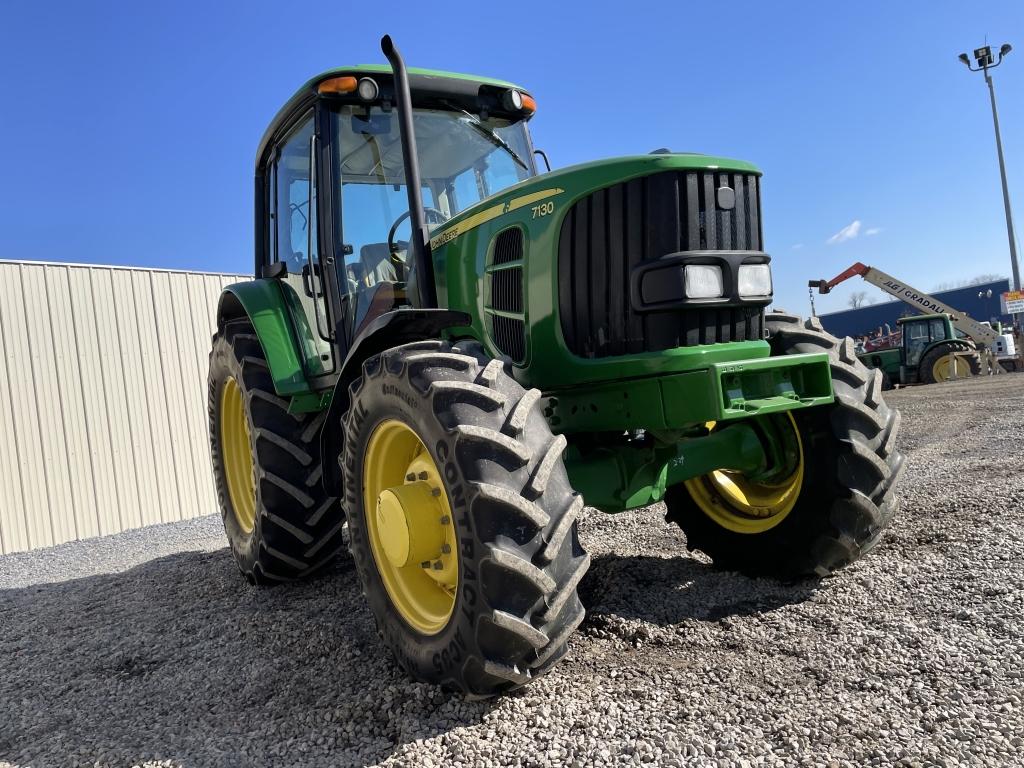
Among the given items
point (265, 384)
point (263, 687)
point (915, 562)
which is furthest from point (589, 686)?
point (265, 384)

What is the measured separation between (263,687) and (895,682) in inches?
86.9

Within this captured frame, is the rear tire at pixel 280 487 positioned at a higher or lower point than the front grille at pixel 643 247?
lower

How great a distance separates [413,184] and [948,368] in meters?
17.7

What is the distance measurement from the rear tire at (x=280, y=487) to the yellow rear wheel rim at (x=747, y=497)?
1943 millimetres

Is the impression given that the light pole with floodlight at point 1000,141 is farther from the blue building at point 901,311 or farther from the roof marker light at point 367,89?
the roof marker light at point 367,89

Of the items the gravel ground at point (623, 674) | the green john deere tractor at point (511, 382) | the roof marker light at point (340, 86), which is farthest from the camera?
the roof marker light at point (340, 86)

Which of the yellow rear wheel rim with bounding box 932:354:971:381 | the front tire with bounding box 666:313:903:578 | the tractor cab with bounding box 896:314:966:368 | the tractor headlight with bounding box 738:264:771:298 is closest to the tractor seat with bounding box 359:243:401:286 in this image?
the tractor headlight with bounding box 738:264:771:298

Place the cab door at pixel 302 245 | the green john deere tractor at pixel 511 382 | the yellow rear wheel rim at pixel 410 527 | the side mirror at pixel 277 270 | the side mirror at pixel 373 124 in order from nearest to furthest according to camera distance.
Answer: the green john deere tractor at pixel 511 382 → the yellow rear wheel rim at pixel 410 527 → the side mirror at pixel 373 124 → the cab door at pixel 302 245 → the side mirror at pixel 277 270

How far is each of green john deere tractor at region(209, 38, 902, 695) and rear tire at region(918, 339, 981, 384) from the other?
1627cm

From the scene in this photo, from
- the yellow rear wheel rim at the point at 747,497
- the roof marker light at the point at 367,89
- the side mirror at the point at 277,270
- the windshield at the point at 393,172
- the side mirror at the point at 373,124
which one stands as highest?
the roof marker light at the point at 367,89

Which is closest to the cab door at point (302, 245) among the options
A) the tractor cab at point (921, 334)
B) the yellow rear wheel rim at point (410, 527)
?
the yellow rear wheel rim at point (410, 527)

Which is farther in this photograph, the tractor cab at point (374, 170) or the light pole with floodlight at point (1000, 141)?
the light pole with floodlight at point (1000, 141)

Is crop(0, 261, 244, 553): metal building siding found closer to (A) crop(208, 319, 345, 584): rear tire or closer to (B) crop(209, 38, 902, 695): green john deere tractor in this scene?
(A) crop(208, 319, 345, 584): rear tire

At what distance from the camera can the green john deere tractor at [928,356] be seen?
17.2 m
